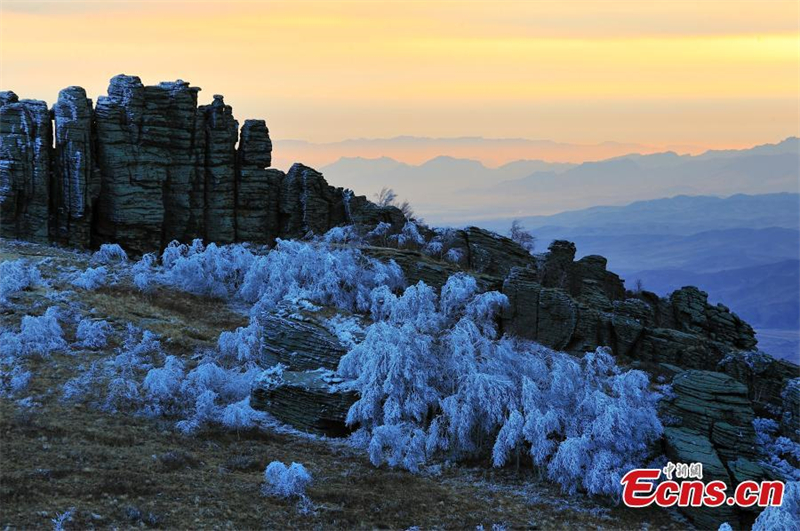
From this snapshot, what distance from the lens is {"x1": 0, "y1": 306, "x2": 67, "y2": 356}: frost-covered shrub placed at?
31969 millimetres

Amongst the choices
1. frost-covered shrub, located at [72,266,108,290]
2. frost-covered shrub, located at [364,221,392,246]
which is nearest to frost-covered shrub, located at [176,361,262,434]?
frost-covered shrub, located at [72,266,108,290]

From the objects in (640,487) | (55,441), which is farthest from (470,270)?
(55,441)

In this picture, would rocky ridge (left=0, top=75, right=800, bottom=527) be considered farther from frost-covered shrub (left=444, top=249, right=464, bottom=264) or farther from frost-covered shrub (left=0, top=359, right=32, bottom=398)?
frost-covered shrub (left=0, top=359, right=32, bottom=398)

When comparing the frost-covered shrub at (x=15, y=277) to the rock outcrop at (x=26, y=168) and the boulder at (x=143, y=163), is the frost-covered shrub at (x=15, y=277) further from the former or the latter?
the boulder at (x=143, y=163)

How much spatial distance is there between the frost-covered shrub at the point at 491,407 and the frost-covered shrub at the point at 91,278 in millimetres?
16343

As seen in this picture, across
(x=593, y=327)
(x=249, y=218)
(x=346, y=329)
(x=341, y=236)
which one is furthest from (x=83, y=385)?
(x=249, y=218)

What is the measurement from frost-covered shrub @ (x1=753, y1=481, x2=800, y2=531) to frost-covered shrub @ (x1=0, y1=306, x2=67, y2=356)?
25.5 metres

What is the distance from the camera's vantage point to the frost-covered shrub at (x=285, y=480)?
2289 cm

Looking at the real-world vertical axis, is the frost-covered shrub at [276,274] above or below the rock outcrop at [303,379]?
above

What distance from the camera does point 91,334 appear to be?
34.0 metres

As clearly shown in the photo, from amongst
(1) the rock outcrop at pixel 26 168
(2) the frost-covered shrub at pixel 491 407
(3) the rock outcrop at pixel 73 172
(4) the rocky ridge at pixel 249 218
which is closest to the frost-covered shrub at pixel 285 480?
(2) the frost-covered shrub at pixel 491 407

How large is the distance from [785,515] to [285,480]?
13.6 m

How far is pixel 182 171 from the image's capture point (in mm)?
50719

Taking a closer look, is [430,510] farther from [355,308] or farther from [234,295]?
[234,295]
